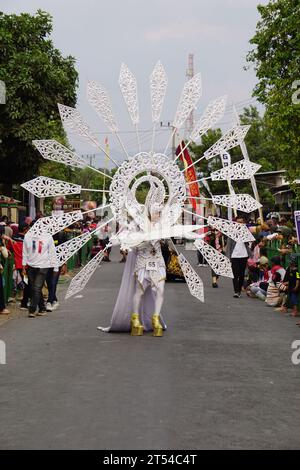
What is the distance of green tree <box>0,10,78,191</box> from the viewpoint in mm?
24969

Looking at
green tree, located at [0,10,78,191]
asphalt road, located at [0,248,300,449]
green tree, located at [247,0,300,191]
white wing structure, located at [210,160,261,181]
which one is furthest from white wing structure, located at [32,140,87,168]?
green tree, located at [0,10,78,191]

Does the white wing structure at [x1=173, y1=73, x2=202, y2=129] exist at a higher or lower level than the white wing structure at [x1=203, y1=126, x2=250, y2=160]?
higher

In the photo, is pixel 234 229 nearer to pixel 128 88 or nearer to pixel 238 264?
pixel 128 88

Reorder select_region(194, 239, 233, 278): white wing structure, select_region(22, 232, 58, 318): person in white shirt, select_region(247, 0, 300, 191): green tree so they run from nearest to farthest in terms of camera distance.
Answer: select_region(194, 239, 233, 278): white wing structure < select_region(22, 232, 58, 318): person in white shirt < select_region(247, 0, 300, 191): green tree

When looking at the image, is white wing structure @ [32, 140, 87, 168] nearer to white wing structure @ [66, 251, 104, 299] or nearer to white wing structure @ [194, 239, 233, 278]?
white wing structure @ [66, 251, 104, 299]

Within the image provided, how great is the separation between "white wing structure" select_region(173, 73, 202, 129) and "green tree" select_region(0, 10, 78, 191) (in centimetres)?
1385

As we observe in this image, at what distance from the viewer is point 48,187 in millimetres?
11508

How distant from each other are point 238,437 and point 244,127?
20.6ft

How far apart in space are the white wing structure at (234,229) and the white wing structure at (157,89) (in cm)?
180

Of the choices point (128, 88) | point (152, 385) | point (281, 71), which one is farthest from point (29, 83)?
point (152, 385)

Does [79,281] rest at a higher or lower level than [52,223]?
lower

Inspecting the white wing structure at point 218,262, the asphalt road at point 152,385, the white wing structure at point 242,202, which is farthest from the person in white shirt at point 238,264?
the white wing structure at point 242,202

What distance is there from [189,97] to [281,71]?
12831mm

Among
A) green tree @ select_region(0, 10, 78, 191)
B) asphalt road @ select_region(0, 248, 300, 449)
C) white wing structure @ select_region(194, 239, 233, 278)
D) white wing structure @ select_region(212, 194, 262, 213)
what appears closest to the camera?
asphalt road @ select_region(0, 248, 300, 449)
